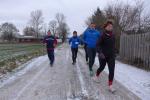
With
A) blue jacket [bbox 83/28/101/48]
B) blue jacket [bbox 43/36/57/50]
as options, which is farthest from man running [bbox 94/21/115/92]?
blue jacket [bbox 43/36/57/50]

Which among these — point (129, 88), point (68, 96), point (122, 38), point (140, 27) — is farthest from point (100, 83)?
point (140, 27)

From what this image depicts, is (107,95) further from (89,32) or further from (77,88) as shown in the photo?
(89,32)

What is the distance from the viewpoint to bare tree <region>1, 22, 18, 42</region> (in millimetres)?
141875

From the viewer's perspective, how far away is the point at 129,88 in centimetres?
976

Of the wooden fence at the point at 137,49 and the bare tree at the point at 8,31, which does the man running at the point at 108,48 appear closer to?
the wooden fence at the point at 137,49

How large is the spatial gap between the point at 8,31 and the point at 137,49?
134 m

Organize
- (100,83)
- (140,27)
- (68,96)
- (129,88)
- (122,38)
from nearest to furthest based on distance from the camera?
1. (68,96)
2. (129,88)
3. (100,83)
4. (122,38)
5. (140,27)

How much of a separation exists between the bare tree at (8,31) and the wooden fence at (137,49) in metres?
122

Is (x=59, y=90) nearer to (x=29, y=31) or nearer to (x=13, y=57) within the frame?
(x=13, y=57)

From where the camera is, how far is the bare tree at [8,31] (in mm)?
141875

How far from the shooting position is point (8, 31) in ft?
483

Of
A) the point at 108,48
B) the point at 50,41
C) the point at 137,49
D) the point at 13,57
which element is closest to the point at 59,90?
the point at 108,48

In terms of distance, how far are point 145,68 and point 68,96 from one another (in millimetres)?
8155

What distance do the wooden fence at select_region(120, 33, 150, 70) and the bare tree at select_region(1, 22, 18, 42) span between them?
122 m
